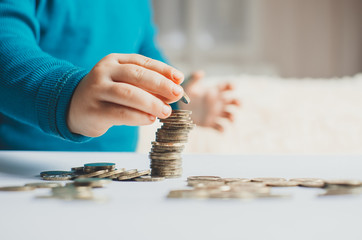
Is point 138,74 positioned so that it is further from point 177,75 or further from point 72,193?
point 72,193

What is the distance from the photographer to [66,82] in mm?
619

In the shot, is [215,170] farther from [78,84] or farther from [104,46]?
[104,46]

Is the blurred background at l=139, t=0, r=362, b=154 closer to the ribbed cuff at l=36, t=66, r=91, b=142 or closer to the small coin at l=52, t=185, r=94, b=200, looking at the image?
the ribbed cuff at l=36, t=66, r=91, b=142

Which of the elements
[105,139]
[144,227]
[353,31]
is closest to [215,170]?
[144,227]

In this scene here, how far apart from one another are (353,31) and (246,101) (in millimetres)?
2743

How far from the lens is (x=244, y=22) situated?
3.88m

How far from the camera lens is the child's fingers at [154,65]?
594 mm

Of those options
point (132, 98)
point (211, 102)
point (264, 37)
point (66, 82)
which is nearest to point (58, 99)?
point (66, 82)

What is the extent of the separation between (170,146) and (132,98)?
4.2 inches

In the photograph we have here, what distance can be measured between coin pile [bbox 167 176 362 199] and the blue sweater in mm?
245

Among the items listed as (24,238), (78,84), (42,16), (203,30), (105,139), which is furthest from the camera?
(203,30)

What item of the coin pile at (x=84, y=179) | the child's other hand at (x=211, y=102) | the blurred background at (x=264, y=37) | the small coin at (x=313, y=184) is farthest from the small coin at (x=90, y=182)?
the blurred background at (x=264, y=37)

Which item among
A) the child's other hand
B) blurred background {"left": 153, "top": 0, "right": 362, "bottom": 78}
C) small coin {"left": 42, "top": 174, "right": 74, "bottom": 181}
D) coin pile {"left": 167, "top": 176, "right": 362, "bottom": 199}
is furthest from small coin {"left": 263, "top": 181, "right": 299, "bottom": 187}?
blurred background {"left": 153, "top": 0, "right": 362, "bottom": 78}

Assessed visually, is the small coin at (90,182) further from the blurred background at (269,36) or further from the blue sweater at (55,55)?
the blurred background at (269,36)
